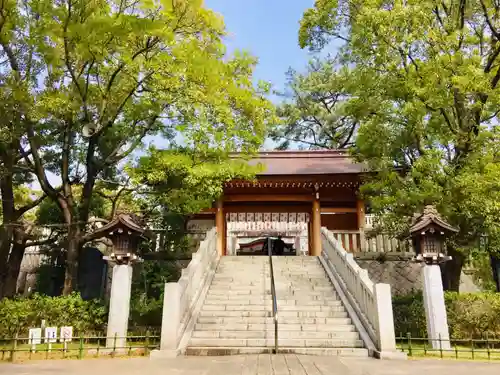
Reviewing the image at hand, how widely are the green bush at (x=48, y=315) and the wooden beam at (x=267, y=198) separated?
7235 millimetres

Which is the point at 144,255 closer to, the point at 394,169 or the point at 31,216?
the point at 31,216

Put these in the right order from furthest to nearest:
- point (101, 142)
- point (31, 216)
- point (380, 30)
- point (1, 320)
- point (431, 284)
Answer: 1. point (31, 216)
2. point (101, 142)
3. point (380, 30)
4. point (1, 320)
5. point (431, 284)

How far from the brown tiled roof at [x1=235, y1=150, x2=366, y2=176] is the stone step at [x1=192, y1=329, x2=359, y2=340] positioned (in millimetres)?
7497

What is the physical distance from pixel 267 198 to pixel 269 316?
7.53m

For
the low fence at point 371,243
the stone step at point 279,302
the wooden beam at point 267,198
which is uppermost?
the wooden beam at point 267,198

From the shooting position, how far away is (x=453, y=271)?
12.2 meters

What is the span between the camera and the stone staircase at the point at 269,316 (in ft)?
27.2

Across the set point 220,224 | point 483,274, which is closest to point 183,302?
point 220,224

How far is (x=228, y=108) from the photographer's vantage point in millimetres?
12023

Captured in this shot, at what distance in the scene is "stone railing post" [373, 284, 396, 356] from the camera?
7.75 metres

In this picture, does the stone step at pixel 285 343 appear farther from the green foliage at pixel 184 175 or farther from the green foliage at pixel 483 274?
the green foliage at pixel 483 274

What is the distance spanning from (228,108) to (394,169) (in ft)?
18.3

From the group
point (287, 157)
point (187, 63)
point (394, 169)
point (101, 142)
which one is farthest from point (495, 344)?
point (101, 142)

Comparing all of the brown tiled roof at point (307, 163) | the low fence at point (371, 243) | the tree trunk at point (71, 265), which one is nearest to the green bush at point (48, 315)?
the tree trunk at point (71, 265)
